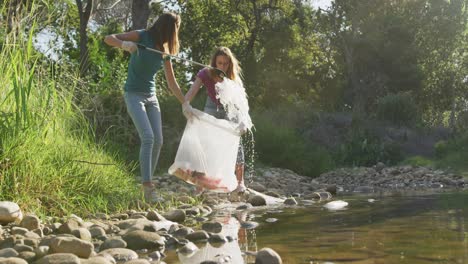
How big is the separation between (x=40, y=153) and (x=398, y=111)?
17.8 meters


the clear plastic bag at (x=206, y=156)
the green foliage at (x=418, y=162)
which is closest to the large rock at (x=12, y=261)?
the clear plastic bag at (x=206, y=156)

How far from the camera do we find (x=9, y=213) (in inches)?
158

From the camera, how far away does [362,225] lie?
4.29 metres

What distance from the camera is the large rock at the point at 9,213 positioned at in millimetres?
4008

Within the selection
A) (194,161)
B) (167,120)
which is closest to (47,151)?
(194,161)

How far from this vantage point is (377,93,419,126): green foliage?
20.9 m

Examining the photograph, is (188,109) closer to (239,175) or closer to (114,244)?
(239,175)

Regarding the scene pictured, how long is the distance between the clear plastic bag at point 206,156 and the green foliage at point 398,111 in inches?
609

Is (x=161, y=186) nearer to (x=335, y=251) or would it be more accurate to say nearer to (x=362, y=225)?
(x=362, y=225)

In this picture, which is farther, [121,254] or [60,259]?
[121,254]

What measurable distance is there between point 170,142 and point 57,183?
227 inches

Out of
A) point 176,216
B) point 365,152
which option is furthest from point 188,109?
point 365,152

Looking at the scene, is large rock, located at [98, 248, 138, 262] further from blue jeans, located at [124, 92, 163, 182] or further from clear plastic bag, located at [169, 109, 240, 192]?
clear plastic bag, located at [169, 109, 240, 192]

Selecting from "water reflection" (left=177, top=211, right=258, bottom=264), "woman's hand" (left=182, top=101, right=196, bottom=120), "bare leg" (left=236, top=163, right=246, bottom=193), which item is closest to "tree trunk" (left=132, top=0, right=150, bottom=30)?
"bare leg" (left=236, top=163, right=246, bottom=193)
